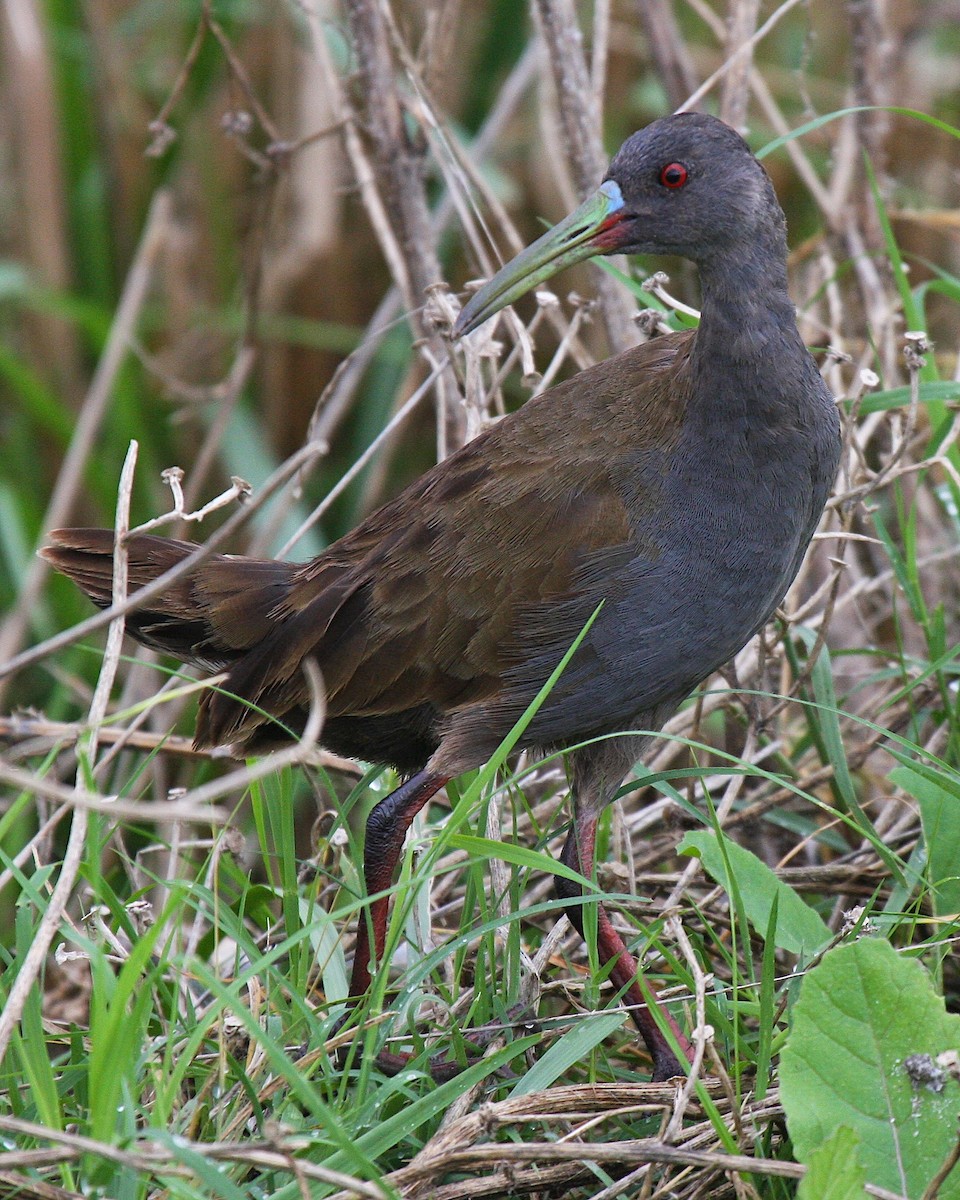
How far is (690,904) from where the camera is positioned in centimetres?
254

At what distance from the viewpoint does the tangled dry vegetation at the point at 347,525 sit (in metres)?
1.90

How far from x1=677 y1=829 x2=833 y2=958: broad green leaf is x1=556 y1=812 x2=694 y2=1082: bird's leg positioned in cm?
19

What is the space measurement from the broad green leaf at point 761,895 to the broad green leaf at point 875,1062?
0.31 meters

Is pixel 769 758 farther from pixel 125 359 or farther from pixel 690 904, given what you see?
pixel 125 359

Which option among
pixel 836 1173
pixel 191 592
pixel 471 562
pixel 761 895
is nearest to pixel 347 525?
pixel 191 592

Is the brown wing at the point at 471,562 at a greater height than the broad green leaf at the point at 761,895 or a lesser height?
greater

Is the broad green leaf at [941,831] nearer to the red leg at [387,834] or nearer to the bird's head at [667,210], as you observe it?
the red leg at [387,834]

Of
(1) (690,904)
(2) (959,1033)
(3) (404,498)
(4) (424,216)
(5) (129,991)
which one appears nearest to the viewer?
(5) (129,991)

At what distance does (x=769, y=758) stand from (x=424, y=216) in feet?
4.67

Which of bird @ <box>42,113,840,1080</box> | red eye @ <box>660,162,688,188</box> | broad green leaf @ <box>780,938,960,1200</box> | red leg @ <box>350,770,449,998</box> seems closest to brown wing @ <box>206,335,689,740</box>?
bird @ <box>42,113,840,1080</box>

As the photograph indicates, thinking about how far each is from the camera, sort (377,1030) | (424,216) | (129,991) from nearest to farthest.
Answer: (129,991)
(377,1030)
(424,216)

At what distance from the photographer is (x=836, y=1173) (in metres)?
1.63

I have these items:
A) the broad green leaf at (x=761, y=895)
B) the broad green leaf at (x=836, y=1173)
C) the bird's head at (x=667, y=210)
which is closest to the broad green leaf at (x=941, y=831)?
the broad green leaf at (x=761, y=895)

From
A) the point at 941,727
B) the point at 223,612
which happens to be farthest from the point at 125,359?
the point at 941,727
